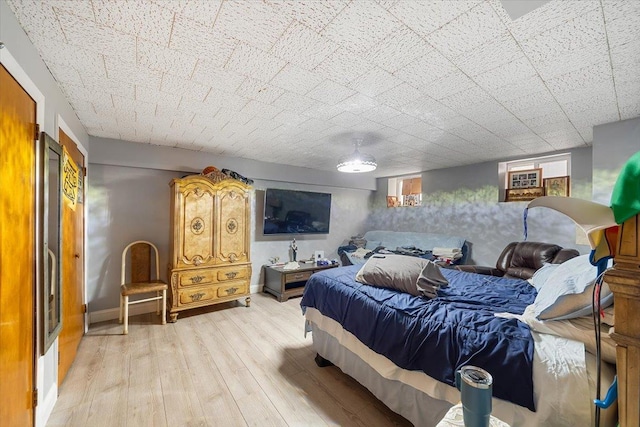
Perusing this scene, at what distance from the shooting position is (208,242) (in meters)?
3.57

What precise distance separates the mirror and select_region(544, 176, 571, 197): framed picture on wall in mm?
5350

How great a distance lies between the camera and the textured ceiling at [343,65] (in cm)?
123

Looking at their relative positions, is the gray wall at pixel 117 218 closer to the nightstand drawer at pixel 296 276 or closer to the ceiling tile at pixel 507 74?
the nightstand drawer at pixel 296 276

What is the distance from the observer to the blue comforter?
1.29m

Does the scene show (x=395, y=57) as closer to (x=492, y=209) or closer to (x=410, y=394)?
(x=410, y=394)

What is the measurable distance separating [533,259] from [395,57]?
3241mm

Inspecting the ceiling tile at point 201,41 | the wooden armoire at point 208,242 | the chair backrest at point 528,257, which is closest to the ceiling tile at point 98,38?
the ceiling tile at point 201,41

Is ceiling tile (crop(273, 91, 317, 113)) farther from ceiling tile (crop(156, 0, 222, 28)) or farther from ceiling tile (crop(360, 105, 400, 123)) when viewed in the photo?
ceiling tile (crop(156, 0, 222, 28))

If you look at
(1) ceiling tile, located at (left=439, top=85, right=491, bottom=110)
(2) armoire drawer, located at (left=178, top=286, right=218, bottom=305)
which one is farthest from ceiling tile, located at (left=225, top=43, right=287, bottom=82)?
(2) armoire drawer, located at (left=178, top=286, right=218, bottom=305)

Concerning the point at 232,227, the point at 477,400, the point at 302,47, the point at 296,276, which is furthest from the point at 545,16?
the point at 296,276

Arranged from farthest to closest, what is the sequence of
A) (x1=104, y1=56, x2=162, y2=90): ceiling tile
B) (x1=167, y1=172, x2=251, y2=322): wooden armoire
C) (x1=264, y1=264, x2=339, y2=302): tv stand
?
1. (x1=264, y1=264, x2=339, y2=302): tv stand
2. (x1=167, y1=172, x2=251, y2=322): wooden armoire
3. (x1=104, y1=56, x2=162, y2=90): ceiling tile

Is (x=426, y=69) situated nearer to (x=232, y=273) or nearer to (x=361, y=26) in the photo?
(x=361, y=26)

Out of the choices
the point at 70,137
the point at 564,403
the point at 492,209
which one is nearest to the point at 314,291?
the point at 564,403

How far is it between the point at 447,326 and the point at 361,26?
168 centimetres
